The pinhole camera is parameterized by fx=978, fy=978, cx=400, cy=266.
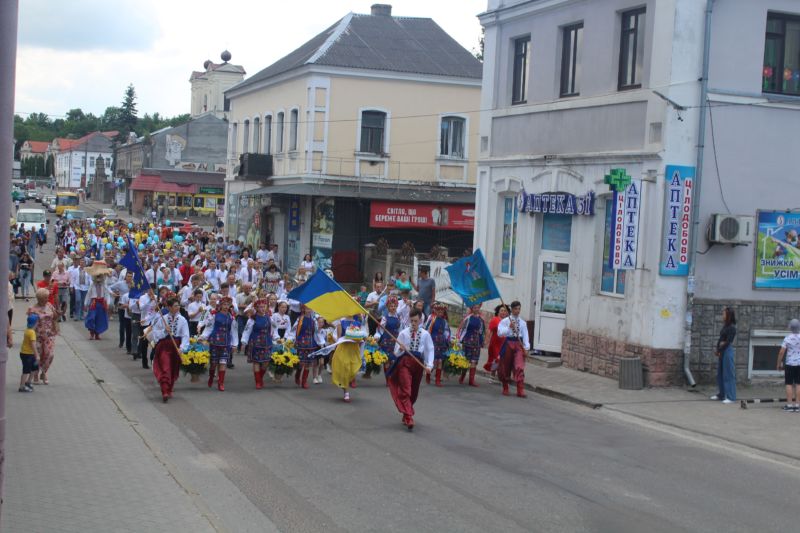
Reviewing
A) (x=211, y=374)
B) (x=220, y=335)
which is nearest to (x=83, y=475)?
(x=220, y=335)

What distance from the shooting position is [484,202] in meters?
24.1

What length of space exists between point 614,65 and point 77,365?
1224 cm

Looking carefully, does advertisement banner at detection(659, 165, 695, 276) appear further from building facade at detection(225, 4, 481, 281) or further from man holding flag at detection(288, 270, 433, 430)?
building facade at detection(225, 4, 481, 281)

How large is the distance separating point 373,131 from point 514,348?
20829 millimetres

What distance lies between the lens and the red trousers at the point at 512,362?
17.3 metres

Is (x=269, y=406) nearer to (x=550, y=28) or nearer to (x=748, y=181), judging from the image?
(x=748, y=181)

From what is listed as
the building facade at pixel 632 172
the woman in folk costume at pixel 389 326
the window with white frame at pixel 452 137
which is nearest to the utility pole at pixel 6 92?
the woman in folk costume at pixel 389 326

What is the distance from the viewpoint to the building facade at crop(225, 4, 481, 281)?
35750mm

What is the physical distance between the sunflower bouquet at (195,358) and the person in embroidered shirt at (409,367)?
3.68 metres

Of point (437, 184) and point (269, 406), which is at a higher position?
point (437, 184)

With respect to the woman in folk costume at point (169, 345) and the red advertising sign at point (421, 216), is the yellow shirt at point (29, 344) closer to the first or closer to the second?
the woman in folk costume at point (169, 345)

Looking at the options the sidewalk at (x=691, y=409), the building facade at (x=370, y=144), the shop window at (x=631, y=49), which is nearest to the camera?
the sidewalk at (x=691, y=409)

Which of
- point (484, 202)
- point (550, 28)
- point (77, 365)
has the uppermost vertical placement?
point (550, 28)

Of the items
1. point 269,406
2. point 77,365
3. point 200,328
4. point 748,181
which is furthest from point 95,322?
point 748,181
